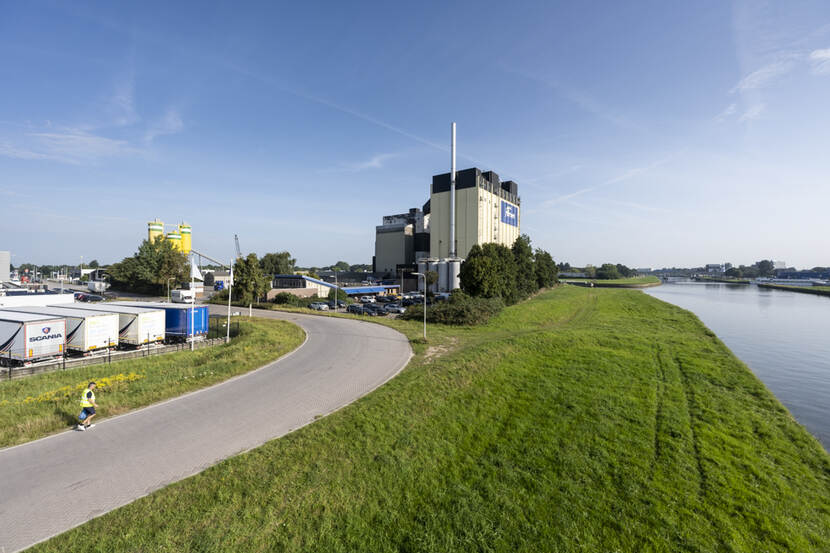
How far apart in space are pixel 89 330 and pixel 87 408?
14951mm

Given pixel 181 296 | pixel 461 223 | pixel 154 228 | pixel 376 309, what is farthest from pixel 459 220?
pixel 154 228

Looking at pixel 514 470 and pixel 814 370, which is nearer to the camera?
pixel 514 470

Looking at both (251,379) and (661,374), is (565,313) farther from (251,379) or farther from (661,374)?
(251,379)

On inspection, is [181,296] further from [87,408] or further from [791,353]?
[791,353]

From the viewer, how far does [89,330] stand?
21219 millimetres

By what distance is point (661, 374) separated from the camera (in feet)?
66.7

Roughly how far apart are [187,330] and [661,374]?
110 ft

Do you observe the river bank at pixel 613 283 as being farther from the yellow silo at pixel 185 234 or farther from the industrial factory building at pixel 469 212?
the yellow silo at pixel 185 234

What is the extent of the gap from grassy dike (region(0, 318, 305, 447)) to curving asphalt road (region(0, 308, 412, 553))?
1.98 ft

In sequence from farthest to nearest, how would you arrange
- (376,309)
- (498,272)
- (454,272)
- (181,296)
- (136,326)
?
(454,272), (181,296), (498,272), (376,309), (136,326)

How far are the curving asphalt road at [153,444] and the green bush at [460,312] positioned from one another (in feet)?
54.1

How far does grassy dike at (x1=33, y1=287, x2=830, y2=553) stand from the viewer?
7312mm

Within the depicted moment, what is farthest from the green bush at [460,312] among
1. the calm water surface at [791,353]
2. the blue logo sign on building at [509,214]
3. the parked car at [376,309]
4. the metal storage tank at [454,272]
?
the blue logo sign on building at [509,214]

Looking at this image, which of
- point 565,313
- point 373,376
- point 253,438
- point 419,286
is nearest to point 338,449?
point 253,438
